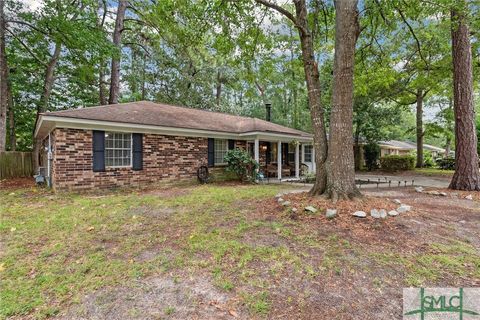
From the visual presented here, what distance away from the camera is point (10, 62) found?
13.6m

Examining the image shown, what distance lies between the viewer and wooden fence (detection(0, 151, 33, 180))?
1180 cm

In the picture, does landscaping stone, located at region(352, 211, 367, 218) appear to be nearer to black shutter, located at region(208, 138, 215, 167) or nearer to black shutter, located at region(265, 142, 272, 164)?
black shutter, located at region(208, 138, 215, 167)

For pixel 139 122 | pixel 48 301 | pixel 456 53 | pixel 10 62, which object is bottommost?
pixel 48 301

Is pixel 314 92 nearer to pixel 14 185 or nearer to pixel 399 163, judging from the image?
pixel 14 185

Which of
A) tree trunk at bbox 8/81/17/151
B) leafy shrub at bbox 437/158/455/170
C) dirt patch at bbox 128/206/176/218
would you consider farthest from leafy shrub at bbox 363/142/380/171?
tree trunk at bbox 8/81/17/151

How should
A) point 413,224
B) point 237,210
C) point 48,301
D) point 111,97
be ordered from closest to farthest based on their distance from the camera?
1. point 48,301
2. point 413,224
3. point 237,210
4. point 111,97

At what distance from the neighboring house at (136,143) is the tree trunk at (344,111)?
221 inches

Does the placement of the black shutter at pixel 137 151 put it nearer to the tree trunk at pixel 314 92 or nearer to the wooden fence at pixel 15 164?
the tree trunk at pixel 314 92

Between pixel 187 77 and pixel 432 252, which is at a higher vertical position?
pixel 187 77

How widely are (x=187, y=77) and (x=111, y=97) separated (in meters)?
5.88

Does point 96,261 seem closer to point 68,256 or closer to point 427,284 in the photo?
point 68,256

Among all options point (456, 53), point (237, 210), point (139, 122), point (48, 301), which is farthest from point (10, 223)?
point (456, 53)

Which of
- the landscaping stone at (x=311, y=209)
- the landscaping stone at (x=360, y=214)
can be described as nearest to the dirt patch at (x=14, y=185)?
the landscaping stone at (x=311, y=209)

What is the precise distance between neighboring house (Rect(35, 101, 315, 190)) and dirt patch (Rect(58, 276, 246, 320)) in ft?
22.9
